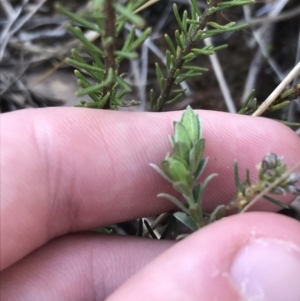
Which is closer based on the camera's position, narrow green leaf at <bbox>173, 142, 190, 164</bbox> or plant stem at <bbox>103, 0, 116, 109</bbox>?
plant stem at <bbox>103, 0, 116, 109</bbox>

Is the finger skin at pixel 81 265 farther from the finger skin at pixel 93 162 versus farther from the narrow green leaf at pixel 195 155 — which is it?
the narrow green leaf at pixel 195 155

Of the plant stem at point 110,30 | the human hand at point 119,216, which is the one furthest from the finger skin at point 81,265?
the plant stem at point 110,30

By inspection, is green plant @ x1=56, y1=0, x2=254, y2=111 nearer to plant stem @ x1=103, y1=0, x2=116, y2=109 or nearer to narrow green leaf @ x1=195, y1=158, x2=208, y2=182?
plant stem @ x1=103, y1=0, x2=116, y2=109

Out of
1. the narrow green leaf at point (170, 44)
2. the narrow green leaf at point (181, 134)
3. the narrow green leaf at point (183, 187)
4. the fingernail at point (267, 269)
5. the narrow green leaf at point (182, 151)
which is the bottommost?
the fingernail at point (267, 269)

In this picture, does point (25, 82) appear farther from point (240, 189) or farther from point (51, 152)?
point (240, 189)

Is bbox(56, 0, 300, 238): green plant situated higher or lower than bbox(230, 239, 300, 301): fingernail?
higher

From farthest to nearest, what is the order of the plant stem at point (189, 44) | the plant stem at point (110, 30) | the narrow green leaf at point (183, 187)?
the plant stem at point (189, 44) < the narrow green leaf at point (183, 187) < the plant stem at point (110, 30)

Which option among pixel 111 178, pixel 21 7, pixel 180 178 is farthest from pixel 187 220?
pixel 21 7

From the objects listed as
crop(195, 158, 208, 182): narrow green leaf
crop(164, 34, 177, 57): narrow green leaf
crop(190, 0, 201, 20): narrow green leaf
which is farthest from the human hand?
crop(190, 0, 201, 20): narrow green leaf
